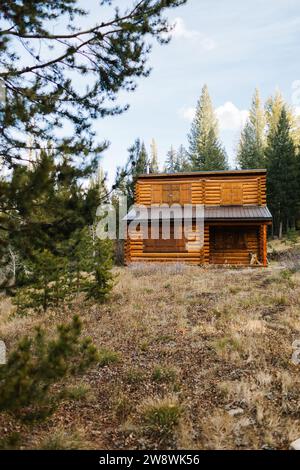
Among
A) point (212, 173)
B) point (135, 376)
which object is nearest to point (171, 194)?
point (212, 173)

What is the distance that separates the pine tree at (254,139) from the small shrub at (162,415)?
3961 cm

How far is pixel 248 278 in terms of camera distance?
1476 cm

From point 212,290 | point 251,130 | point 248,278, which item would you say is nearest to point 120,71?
point 212,290

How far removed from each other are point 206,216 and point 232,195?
305 cm

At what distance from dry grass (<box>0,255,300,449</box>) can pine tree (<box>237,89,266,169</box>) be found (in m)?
34.1

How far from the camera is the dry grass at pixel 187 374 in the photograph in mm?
4695

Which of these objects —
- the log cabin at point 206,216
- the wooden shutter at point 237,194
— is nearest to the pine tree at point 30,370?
the log cabin at point 206,216

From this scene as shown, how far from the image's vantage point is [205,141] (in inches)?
1796

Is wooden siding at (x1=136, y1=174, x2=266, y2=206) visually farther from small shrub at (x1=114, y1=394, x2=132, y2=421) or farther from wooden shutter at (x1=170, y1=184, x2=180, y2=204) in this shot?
small shrub at (x1=114, y1=394, x2=132, y2=421)

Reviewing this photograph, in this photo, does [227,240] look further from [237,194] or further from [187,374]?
[187,374]

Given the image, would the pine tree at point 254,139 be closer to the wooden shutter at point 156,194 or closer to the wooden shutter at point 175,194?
→ the wooden shutter at point 175,194
